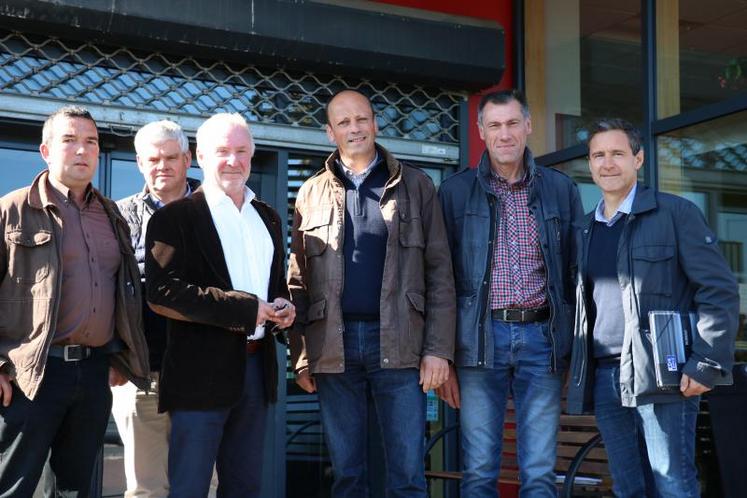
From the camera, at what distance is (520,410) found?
141 inches

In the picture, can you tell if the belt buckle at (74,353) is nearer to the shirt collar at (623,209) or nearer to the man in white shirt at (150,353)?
the man in white shirt at (150,353)

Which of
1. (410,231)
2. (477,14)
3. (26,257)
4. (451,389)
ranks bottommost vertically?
(451,389)

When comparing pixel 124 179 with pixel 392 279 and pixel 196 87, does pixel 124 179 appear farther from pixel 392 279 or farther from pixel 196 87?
pixel 392 279

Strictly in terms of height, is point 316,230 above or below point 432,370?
above

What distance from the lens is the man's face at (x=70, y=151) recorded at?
11.2 ft

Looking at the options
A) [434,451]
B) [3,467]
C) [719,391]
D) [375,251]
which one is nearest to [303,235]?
[375,251]

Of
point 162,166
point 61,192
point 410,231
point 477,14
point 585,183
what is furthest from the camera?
point 477,14

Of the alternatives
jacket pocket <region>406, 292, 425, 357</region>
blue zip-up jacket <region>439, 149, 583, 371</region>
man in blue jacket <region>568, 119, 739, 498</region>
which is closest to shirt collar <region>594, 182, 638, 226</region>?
man in blue jacket <region>568, 119, 739, 498</region>

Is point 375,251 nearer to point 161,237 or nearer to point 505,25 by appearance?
point 161,237

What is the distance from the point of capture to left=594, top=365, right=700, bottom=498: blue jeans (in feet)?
10.8

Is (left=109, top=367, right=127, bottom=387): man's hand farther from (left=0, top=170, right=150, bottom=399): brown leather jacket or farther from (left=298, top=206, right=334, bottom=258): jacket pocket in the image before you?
(left=298, top=206, right=334, bottom=258): jacket pocket

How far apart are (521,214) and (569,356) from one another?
0.57 m

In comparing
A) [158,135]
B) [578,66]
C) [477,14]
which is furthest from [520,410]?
[477,14]

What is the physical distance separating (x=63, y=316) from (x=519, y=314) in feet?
5.39
